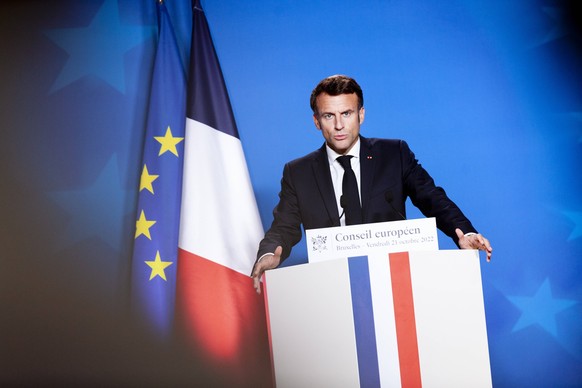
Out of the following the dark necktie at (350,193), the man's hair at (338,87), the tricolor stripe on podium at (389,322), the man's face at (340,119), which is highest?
the man's hair at (338,87)

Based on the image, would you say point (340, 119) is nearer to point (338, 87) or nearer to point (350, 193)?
point (338, 87)

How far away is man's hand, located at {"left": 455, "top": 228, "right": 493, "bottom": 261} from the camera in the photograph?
225cm

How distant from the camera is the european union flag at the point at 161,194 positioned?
340cm

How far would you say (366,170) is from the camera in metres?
3.05

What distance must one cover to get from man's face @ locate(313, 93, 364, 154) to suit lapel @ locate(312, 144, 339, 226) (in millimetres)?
99

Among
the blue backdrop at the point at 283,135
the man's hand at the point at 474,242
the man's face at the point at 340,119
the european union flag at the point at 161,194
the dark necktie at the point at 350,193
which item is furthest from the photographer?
the blue backdrop at the point at 283,135

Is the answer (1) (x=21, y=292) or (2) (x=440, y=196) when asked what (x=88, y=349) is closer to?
(1) (x=21, y=292)

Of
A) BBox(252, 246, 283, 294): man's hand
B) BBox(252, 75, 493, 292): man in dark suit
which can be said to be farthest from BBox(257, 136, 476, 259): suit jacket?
BBox(252, 246, 283, 294): man's hand

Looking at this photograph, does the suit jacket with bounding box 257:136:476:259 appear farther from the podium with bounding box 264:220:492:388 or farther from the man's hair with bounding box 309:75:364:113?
the podium with bounding box 264:220:492:388

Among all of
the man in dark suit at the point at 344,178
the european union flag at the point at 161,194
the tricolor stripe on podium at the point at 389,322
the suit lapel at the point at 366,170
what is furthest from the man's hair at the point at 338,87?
the tricolor stripe on podium at the point at 389,322

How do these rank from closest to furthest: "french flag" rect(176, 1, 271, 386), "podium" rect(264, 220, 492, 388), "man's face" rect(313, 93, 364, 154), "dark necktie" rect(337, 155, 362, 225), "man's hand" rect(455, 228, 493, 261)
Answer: "podium" rect(264, 220, 492, 388)
"man's hand" rect(455, 228, 493, 261)
"dark necktie" rect(337, 155, 362, 225)
"man's face" rect(313, 93, 364, 154)
"french flag" rect(176, 1, 271, 386)

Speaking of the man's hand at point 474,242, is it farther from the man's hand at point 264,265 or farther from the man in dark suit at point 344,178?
the man's hand at point 264,265

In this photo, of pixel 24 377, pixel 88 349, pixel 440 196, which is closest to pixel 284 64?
pixel 440 196

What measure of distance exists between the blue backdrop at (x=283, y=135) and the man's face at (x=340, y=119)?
653 mm
